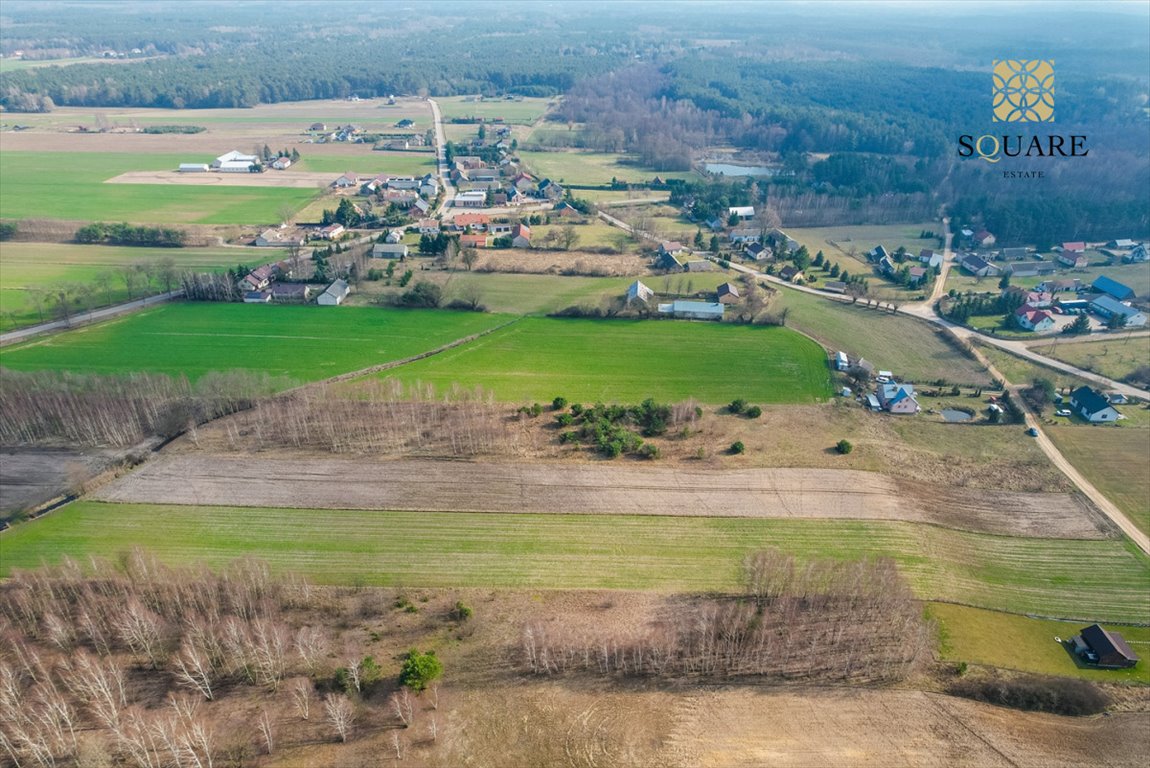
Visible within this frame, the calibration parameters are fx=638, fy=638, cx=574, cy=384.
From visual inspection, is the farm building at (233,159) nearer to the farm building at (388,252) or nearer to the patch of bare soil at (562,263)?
the farm building at (388,252)

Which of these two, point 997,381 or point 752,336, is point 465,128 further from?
point 997,381

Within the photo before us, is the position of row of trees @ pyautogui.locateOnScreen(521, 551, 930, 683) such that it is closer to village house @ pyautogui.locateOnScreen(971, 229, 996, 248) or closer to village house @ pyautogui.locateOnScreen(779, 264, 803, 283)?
village house @ pyautogui.locateOnScreen(779, 264, 803, 283)

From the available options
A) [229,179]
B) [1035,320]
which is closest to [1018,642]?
[1035,320]

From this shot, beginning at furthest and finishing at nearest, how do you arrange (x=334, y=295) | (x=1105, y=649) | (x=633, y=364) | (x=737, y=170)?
(x=737, y=170) < (x=334, y=295) < (x=633, y=364) < (x=1105, y=649)

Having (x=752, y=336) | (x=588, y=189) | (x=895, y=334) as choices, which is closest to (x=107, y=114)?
(x=588, y=189)

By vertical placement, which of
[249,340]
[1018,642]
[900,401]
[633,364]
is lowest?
[1018,642]

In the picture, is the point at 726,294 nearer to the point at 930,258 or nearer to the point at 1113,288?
the point at 930,258
